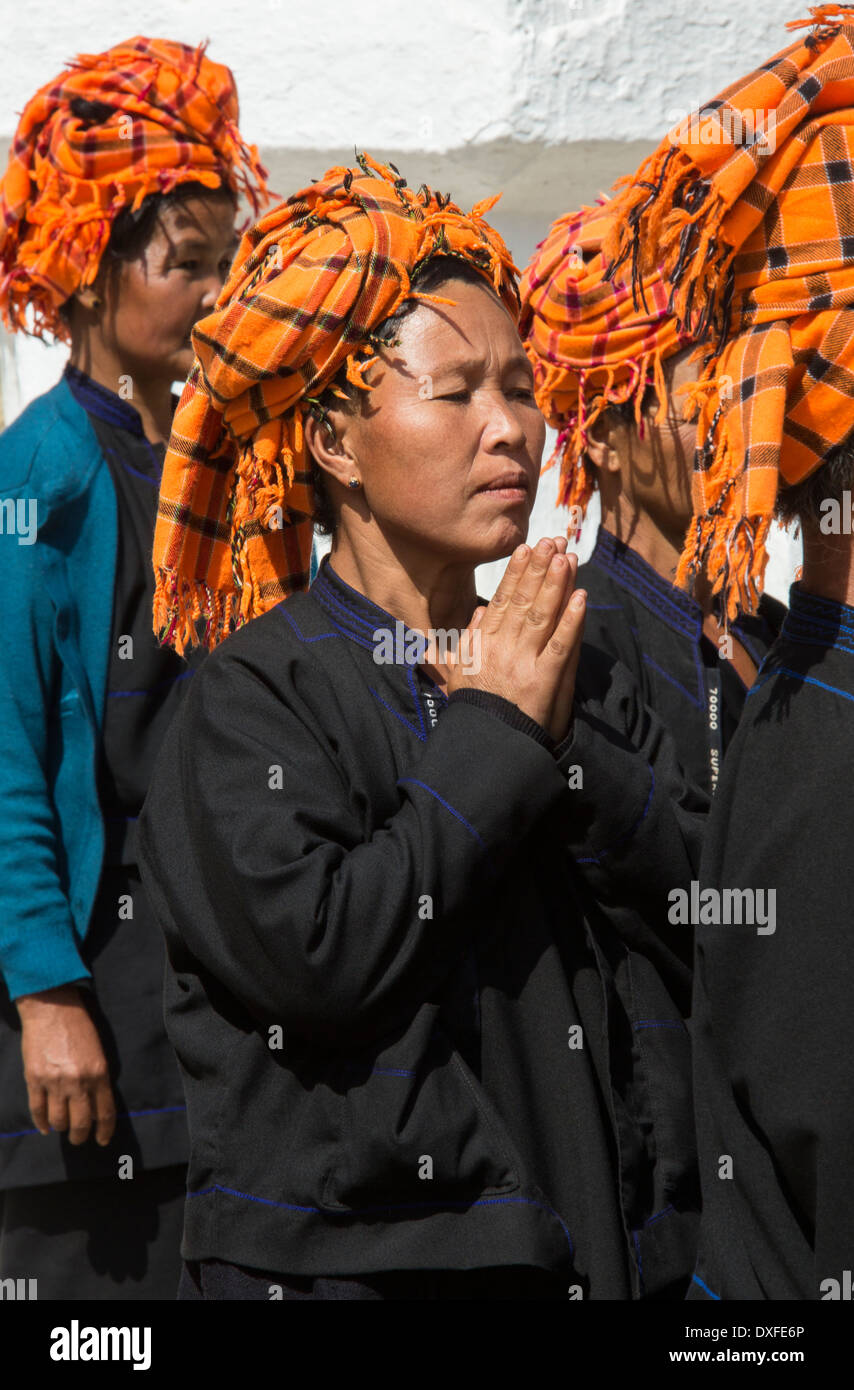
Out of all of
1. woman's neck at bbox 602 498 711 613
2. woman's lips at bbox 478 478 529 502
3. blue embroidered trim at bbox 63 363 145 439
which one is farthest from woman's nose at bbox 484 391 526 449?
blue embroidered trim at bbox 63 363 145 439

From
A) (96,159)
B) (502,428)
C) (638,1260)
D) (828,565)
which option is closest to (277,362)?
(502,428)

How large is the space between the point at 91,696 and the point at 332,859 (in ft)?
4.27

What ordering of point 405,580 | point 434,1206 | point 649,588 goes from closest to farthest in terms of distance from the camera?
point 434,1206 < point 405,580 < point 649,588

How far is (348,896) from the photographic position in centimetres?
178

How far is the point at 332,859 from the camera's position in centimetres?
181

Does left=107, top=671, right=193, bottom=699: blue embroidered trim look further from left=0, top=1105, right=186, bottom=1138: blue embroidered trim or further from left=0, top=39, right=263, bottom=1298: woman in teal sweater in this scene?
left=0, top=1105, right=186, bottom=1138: blue embroidered trim

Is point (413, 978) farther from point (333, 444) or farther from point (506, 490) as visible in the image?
point (333, 444)

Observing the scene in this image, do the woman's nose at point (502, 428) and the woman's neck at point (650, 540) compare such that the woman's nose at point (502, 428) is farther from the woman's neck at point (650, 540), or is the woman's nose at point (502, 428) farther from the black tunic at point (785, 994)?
the woman's neck at point (650, 540)

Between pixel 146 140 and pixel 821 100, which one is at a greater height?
pixel 146 140

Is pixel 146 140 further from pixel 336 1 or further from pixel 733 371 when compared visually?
pixel 733 371

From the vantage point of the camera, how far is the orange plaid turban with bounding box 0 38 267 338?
3.24 metres
